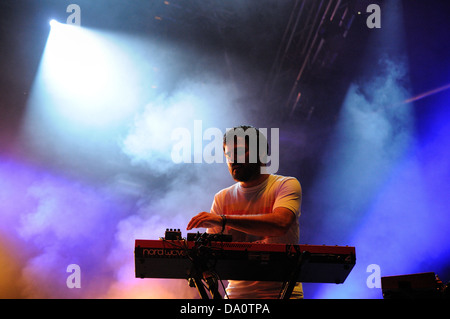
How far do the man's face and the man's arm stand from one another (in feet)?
1.59

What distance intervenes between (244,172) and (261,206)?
0.82 feet

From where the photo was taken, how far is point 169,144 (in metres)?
7.78

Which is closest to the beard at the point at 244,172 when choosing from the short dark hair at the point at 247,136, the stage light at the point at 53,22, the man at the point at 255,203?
the man at the point at 255,203

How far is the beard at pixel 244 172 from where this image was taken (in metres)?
2.53

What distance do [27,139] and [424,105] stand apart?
24.4 ft

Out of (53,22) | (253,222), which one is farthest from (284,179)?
(53,22)

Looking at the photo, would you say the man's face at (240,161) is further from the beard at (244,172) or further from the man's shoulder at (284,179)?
the man's shoulder at (284,179)

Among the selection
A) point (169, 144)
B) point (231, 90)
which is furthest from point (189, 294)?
point (231, 90)

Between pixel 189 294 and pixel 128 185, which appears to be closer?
pixel 189 294

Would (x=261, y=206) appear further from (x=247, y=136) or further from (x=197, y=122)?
(x=197, y=122)

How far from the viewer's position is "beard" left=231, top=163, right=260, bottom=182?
2525 mm
